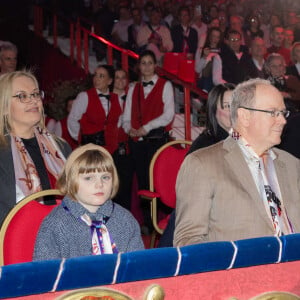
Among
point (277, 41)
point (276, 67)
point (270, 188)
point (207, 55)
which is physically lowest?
point (270, 188)

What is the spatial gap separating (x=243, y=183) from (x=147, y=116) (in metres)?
4.10

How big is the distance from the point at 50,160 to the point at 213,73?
532cm

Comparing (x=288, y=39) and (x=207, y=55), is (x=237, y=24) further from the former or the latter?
(x=207, y=55)

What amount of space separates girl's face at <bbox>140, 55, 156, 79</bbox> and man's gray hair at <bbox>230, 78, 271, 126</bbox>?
3990 millimetres

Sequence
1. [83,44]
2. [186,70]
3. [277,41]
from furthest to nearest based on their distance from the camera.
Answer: [83,44]
[277,41]
[186,70]

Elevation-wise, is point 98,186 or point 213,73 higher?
point 213,73

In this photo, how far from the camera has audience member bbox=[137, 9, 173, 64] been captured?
10.6 metres

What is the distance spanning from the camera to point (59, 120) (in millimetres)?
8414

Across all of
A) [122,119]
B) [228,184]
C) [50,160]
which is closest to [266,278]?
[228,184]

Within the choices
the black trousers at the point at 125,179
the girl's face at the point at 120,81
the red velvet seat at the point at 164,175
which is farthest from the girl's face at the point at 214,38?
the red velvet seat at the point at 164,175

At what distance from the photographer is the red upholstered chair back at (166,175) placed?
5.30 m

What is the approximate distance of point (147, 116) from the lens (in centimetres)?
725

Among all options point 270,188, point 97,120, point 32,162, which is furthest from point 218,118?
point 97,120

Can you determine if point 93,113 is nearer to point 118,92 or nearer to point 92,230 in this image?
point 118,92
